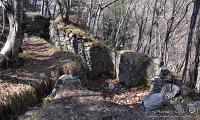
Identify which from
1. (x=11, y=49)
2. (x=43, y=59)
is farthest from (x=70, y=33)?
A: (x=11, y=49)

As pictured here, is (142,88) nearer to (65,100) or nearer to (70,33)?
(65,100)

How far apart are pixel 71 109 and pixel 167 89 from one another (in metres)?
3.06

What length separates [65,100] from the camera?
895 centimetres

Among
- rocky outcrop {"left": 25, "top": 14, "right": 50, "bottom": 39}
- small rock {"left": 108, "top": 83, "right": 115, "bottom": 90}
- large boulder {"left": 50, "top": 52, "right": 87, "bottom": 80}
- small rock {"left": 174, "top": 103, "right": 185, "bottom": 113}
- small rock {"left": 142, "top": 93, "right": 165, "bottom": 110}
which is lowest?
small rock {"left": 108, "top": 83, "right": 115, "bottom": 90}

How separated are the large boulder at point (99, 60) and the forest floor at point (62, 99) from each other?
1.64m

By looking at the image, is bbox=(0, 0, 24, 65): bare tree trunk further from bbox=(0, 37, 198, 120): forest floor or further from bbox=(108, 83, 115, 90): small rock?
bbox=(108, 83, 115, 90): small rock

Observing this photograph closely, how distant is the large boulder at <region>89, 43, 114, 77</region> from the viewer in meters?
15.7

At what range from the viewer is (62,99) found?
355 inches

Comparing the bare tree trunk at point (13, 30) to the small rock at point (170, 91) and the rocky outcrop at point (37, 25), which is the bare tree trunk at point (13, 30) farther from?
the rocky outcrop at point (37, 25)

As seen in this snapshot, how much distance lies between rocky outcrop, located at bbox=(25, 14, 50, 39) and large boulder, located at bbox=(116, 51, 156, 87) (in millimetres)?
8254

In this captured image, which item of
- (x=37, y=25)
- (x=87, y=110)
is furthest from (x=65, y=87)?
(x=37, y=25)

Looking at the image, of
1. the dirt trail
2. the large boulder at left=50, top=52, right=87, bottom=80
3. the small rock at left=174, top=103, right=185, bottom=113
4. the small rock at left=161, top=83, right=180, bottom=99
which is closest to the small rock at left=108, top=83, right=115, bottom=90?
the large boulder at left=50, top=52, right=87, bottom=80

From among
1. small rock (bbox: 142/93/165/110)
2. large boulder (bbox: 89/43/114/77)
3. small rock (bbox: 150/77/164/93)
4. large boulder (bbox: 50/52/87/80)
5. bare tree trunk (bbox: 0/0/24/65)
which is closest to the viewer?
small rock (bbox: 142/93/165/110)

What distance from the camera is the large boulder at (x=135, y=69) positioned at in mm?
13010
